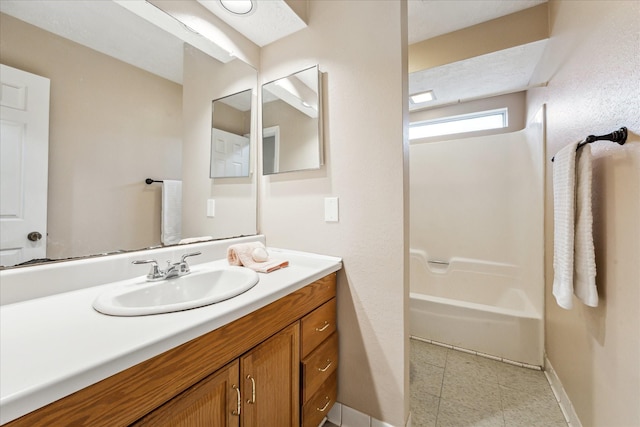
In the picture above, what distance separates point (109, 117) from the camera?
3.43 feet

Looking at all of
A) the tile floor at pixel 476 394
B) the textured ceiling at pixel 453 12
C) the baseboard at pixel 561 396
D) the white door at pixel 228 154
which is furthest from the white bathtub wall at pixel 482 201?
the white door at pixel 228 154

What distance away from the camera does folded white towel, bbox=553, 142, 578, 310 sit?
116 centimetres

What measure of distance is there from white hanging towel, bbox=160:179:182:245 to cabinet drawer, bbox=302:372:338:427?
1.00m

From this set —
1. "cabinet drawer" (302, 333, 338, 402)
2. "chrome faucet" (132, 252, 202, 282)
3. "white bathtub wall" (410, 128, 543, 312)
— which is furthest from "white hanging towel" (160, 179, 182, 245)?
"white bathtub wall" (410, 128, 543, 312)

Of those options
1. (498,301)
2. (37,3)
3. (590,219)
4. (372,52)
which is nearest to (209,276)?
(37,3)

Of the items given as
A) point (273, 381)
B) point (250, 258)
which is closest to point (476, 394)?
point (273, 381)

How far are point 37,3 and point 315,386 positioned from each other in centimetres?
185

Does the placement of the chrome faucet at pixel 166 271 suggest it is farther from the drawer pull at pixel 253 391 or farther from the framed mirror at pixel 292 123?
the framed mirror at pixel 292 123

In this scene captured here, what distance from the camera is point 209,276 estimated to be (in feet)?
3.86

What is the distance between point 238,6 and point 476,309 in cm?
255

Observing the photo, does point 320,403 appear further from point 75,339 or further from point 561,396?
point 561,396

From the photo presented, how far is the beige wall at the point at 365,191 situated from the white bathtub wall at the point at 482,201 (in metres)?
1.44

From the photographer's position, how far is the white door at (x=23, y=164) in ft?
2.71

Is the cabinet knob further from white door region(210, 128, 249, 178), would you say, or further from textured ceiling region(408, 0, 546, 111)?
textured ceiling region(408, 0, 546, 111)
